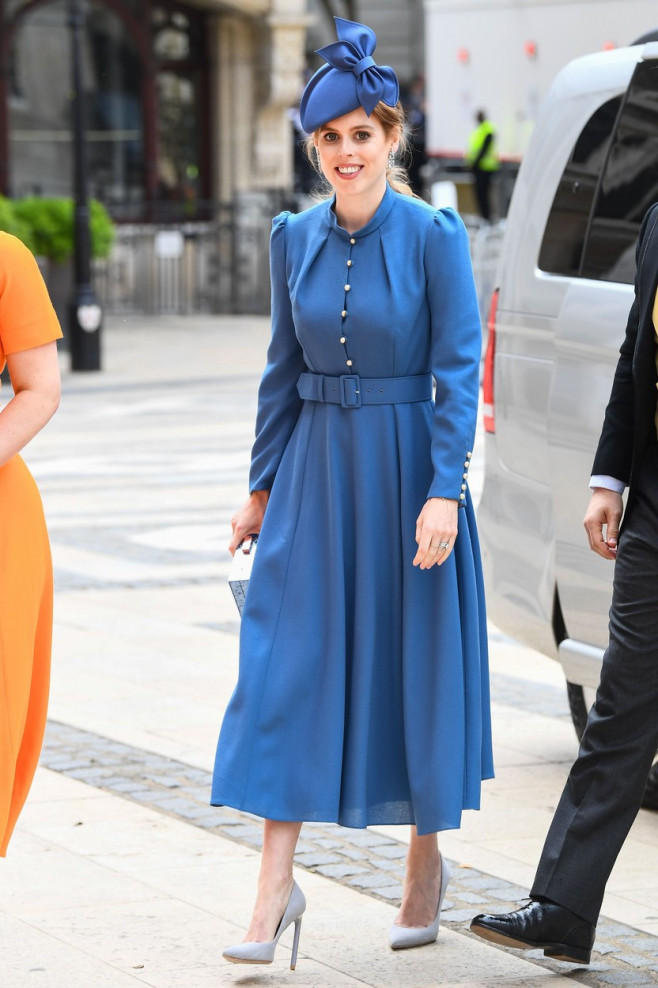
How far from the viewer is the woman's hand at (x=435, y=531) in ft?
12.6

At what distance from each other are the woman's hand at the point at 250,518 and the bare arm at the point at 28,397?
56 centimetres

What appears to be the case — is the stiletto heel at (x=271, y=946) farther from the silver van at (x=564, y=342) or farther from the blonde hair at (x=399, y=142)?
the blonde hair at (x=399, y=142)

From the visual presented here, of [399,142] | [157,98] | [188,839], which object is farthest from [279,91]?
[399,142]

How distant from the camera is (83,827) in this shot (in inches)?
199

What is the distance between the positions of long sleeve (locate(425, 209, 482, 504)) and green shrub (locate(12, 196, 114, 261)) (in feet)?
55.2

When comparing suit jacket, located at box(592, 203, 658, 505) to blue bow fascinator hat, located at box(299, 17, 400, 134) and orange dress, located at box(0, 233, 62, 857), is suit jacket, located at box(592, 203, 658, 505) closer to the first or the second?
blue bow fascinator hat, located at box(299, 17, 400, 134)

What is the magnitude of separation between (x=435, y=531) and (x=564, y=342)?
145 cm

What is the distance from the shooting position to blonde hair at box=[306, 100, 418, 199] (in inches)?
157

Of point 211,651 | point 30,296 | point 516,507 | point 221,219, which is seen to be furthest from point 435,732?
point 221,219

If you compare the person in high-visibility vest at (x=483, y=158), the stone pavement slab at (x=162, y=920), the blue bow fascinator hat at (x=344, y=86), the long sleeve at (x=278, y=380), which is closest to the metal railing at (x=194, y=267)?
the person in high-visibility vest at (x=483, y=158)

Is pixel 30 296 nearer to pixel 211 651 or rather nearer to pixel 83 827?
pixel 83 827

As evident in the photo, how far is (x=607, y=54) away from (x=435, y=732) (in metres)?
2.32

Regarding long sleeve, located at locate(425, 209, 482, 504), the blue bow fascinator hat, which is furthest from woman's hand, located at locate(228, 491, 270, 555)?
the blue bow fascinator hat

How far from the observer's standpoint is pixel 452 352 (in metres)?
3.95
